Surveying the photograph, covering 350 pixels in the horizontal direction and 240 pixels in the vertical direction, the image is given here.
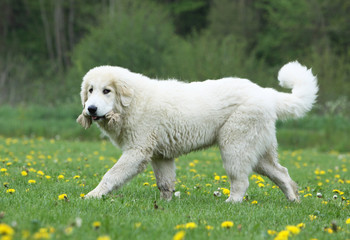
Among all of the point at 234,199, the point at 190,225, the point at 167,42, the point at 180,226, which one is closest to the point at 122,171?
the point at 234,199

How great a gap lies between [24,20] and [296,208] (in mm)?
40843

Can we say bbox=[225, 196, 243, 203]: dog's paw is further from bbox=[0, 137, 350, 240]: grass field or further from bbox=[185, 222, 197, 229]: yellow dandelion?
bbox=[185, 222, 197, 229]: yellow dandelion

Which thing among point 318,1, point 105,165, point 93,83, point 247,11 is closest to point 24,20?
point 247,11

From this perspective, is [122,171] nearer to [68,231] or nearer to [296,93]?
[68,231]

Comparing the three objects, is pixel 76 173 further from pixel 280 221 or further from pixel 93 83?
pixel 280 221

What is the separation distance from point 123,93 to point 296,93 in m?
2.23

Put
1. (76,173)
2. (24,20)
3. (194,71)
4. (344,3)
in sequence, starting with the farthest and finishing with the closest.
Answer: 1. (24,20)
2. (344,3)
3. (194,71)
4. (76,173)

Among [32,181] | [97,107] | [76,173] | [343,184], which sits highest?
[97,107]

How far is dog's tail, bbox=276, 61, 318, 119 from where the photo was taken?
18.2 feet

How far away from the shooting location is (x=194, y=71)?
18.1m

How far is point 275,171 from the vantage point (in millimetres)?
5555

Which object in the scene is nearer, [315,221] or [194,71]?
[315,221]

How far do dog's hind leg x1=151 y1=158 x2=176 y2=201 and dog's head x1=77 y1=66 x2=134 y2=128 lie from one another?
889 mm

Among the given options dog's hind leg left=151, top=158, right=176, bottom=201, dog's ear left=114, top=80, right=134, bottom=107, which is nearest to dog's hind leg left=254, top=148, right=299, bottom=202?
dog's hind leg left=151, top=158, right=176, bottom=201
